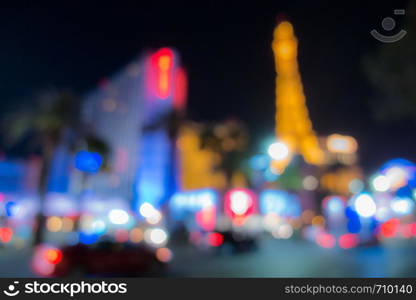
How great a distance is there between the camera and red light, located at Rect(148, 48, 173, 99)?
154 ft

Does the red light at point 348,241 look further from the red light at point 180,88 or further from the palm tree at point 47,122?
the red light at point 180,88

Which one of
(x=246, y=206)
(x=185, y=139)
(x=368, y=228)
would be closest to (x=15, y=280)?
(x=368, y=228)

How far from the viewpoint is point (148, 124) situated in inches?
1799

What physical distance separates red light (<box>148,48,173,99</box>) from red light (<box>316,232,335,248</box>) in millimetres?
27610

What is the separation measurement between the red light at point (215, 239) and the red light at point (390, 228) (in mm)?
20874

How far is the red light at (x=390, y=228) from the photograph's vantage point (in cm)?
3672

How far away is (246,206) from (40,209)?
1766 centimetres

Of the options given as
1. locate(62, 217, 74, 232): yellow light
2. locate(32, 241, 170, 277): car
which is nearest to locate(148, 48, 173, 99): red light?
locate(62, 217, 74, 232): yellow light

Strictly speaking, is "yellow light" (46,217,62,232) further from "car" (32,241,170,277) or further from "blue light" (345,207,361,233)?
"car" (32,241,170,277)

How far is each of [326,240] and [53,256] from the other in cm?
1800

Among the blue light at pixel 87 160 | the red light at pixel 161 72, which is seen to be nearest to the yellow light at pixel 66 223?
the red light at pixel 161 72

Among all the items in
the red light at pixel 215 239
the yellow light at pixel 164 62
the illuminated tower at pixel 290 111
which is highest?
the illuminated tower at pixel 290 111

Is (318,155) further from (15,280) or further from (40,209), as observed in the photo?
(15,280)

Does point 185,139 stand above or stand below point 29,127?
above
